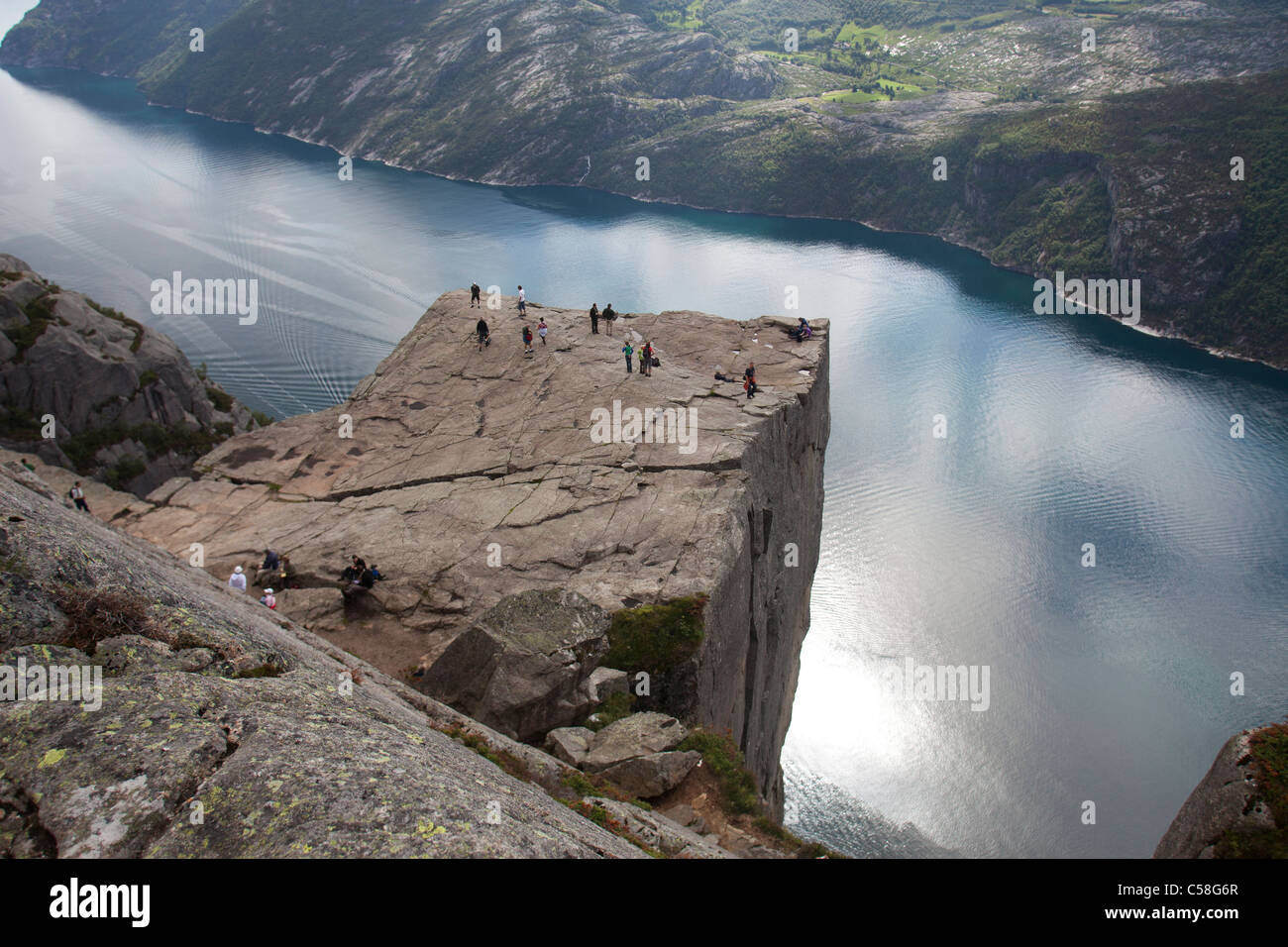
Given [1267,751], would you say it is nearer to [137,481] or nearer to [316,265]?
[137,481]

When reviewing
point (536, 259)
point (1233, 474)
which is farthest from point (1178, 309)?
point (536, 259)

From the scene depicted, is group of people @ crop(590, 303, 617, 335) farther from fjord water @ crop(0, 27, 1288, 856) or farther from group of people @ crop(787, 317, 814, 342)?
group of people @ crop(787, 317, 814, 342)

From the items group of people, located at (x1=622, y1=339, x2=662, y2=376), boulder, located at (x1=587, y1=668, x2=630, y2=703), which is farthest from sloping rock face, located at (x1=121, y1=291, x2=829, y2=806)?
boulder, located at (x1=587, y1=668, x2=630, y2=703)

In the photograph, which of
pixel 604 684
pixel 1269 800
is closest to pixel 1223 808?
pixel 1269 800

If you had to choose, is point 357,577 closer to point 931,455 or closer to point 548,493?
point 548,493

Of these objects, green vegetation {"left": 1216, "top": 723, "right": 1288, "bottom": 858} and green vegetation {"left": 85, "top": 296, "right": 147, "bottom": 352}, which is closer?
green vegetation {"left": 1216, "top": 723, "right": 1288, "bottom": 858}

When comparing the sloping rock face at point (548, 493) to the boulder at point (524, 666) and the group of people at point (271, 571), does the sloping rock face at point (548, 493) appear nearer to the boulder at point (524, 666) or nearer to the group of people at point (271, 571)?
the group of people at point (271, 571)

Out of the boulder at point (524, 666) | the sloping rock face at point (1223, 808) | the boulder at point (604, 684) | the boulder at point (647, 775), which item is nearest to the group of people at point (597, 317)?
the boulder at point (524, 666)
